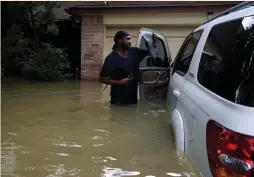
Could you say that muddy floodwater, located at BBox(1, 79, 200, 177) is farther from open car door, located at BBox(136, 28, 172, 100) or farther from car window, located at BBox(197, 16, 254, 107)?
car window, located at BBox(197, 16, 254, 107)

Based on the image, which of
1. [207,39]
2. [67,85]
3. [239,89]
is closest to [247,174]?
[239,89]

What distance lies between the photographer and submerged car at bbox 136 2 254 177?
217cm

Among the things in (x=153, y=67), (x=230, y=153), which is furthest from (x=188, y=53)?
(x=230, y=153)

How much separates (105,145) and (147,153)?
709mm

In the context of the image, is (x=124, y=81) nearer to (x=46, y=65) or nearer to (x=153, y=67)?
(x=153, y=67)

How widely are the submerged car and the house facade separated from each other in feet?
29.8

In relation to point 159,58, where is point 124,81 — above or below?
below

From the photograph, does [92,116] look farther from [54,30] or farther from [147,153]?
[54,30]

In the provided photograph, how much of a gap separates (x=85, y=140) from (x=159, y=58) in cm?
194

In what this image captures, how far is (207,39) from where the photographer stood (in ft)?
11.0

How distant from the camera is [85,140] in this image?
533cm

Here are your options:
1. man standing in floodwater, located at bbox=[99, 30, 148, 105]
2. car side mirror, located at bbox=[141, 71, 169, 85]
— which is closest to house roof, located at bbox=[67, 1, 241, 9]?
man standing in floodwater, located at bbox=[99, 30, 148, 105]

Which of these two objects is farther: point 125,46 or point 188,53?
point 125,46

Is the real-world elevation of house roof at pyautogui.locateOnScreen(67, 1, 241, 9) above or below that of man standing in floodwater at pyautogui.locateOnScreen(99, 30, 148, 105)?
above
